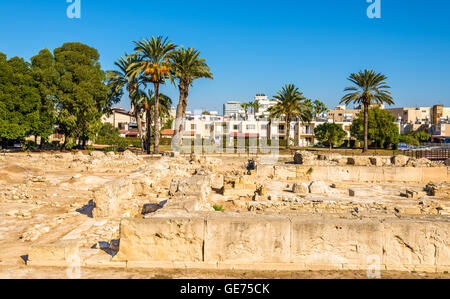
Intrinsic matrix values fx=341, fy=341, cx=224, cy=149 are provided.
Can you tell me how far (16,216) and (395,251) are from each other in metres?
9.66

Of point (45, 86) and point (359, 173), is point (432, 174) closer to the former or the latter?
point (359, 173)

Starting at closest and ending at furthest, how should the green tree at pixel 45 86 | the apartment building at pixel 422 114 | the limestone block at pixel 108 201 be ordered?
1. the limestone block at pixel 108 201
2. the green tree at pixel 45 86
3. the apartment building at pixel 422 114

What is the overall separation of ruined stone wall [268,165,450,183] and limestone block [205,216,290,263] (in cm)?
1418

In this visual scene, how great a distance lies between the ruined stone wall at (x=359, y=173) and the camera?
19625 mm

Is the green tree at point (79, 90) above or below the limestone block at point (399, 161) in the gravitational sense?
above

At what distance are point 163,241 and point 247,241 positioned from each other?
4.85ft

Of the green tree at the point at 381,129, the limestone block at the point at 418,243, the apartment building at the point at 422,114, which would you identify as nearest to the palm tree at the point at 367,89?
the green tree at the point at 381,129

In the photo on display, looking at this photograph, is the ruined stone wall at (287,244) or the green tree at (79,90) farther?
the green tree at (79,90)

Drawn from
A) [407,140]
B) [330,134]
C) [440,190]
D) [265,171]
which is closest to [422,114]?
[407,140]

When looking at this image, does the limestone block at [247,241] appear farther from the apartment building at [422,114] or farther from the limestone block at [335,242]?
→ the apartment building at [422,114]

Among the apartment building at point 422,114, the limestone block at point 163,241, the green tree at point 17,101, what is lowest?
the limestone block at point 163,241

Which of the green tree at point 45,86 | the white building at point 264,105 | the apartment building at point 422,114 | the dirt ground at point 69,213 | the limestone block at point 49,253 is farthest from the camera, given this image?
the apartment building at point 422,114

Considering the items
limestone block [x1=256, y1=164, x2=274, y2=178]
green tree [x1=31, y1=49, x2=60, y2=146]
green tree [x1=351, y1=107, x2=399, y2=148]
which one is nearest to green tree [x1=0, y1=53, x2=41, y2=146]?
green tree [x1=31, y1=49, x2=60, y2=146]
